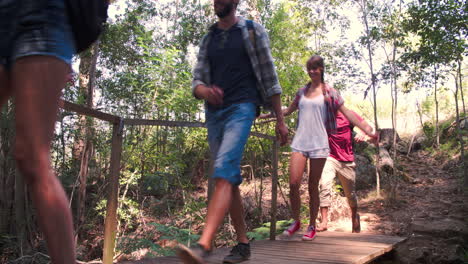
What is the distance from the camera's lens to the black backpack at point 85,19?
4.17 feet

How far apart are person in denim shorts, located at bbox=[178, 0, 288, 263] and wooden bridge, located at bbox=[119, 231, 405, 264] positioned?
547mm

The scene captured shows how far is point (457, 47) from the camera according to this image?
30.8ft

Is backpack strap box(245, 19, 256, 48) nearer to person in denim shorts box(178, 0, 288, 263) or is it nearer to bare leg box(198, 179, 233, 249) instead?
person in denim shorts box(178, 0, 288, 263)

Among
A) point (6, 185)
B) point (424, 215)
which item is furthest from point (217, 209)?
point (424, 215)

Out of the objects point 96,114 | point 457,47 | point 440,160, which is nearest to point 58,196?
point 96,114

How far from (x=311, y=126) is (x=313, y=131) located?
5cm

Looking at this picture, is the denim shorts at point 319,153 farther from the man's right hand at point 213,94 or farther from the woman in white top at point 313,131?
the man's right hand at point 213,94

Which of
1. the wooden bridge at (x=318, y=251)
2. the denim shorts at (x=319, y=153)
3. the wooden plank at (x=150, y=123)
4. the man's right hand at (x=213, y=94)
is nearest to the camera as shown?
the man's right hand at (x=213, y=94)

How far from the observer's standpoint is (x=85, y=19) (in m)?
1.30

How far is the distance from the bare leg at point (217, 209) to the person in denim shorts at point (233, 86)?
0.03m

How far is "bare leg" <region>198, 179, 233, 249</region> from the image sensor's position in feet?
6.39

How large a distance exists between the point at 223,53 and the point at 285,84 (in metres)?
5.90

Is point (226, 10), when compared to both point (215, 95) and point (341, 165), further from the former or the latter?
point (341, 165)

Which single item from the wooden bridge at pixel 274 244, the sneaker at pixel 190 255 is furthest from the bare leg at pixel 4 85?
the sneaker at pixel 190 255
